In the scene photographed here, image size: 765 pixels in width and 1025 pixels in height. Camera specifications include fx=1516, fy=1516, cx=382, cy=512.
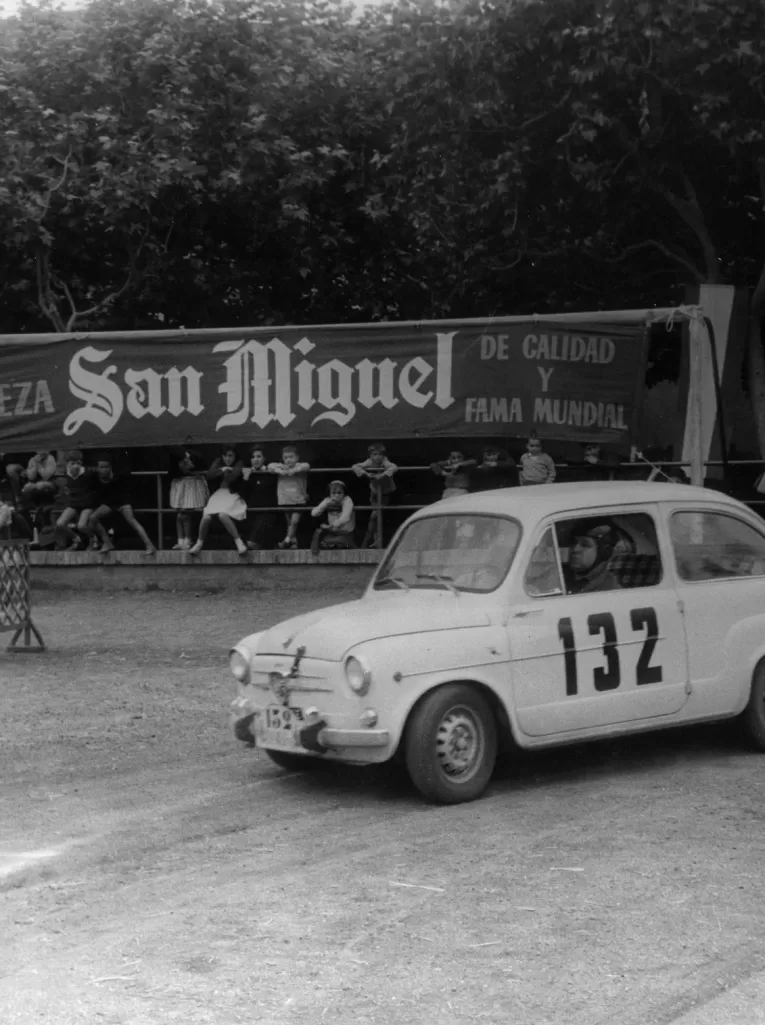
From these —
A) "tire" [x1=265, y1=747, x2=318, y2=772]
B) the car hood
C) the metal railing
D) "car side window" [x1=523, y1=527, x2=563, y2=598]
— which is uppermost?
the metal railing

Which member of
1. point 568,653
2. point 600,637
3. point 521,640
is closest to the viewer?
point 521,640

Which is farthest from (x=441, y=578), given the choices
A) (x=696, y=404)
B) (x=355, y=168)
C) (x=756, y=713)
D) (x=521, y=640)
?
(x=355, y=168)

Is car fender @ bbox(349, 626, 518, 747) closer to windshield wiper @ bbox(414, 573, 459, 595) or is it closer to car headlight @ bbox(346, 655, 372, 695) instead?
car headlight @ bbox(346, 655, 372, 695)

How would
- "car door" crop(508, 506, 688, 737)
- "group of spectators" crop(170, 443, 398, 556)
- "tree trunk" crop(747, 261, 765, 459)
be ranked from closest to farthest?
"car door" crop(508, 506, 688, 737) → "group of spectators" crop(170, 443, 398, 556) → "tree trunk" crop(747, 261, 765, 459)

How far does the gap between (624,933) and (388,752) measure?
229 cm

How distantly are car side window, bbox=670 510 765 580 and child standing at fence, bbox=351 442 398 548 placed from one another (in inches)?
364

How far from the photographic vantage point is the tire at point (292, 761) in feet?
28.9

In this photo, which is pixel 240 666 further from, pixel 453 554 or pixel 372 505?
pixel 372 505

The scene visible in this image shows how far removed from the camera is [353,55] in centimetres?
2444

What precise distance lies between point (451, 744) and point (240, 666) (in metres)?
1.38

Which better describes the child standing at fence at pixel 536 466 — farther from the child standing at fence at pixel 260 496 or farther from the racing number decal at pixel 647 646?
the racing number decal at pixel 647 646

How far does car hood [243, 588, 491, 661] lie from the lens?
8008 millimetres

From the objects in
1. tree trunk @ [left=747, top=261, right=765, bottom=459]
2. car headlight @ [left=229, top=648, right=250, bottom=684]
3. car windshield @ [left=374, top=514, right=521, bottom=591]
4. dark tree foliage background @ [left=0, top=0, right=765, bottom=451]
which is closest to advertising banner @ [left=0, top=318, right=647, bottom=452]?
dark tree foliage background @ [left=0, top=0, right=765, bottom=451]

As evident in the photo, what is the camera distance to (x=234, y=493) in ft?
61.7
